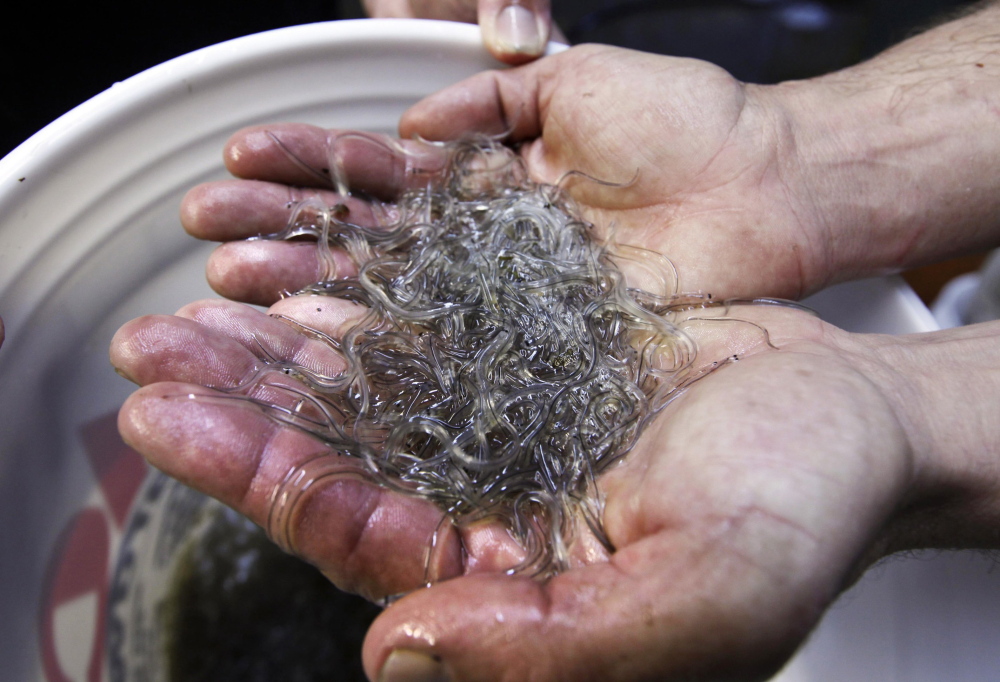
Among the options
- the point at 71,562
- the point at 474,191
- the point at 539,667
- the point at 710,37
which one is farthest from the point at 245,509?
the point at 710,37

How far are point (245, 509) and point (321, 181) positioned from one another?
595mm

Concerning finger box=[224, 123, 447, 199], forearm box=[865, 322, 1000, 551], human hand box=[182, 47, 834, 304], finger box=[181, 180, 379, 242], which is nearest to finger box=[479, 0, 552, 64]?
human hand box=[182, 47, 834, 304]

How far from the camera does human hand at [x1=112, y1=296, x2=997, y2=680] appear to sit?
1.69ft

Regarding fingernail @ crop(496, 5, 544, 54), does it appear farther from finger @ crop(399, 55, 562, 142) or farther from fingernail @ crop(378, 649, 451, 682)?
fingernail @ crop(378, 649, 451, 682)

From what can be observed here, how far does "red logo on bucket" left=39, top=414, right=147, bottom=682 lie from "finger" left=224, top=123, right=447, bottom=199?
49 centimetres

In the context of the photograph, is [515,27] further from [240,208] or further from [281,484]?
[281,484]

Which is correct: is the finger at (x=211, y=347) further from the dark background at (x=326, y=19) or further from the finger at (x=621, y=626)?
the dark background at (x=326, y=19)

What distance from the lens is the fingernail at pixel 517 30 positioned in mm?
→ 1090

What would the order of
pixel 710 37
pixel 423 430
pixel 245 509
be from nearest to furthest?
pixel 245 509
pixel 423 430
pixel 710 37

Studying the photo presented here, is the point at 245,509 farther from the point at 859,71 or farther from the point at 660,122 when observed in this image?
the point at 859,71

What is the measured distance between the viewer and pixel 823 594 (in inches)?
20.7

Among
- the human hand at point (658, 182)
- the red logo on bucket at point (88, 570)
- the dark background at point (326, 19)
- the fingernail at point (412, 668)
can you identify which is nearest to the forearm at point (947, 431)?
the human hand at point (658, 182)

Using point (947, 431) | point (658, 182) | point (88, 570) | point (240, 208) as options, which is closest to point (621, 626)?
point (947, 431)

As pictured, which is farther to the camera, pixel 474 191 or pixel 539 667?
pixel 474 191
